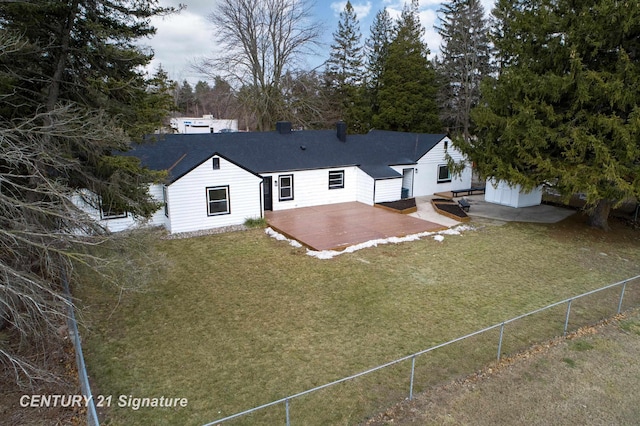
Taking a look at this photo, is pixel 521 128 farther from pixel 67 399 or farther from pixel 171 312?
pixel 67 399

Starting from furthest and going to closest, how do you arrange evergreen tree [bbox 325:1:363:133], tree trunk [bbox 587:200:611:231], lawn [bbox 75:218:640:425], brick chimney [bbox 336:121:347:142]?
evergreen tree [bbox 325:1:363:133] < brick chimney [bbox 336:121:347:142] < tree trunk [bbox 587:200:611:231] < lawn [bbox 75:218:640:425]

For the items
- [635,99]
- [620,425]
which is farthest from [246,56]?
[620,425]

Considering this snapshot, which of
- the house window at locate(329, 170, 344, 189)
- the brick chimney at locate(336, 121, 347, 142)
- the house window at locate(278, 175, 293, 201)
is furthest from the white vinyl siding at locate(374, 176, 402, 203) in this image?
the house window at locate(278, 175, 293, 201)

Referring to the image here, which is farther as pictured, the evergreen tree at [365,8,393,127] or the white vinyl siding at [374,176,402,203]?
the evergreen tree at [365,8,393,127]

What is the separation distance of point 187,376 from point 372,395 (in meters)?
Result: 3.43

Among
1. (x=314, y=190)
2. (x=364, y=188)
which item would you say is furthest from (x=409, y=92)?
(x=314, y=190)

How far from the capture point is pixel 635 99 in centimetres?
1361

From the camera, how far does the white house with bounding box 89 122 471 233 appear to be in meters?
16.3

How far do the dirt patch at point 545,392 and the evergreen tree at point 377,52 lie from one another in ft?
111

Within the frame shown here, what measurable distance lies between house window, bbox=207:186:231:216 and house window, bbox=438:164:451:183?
14042 mm

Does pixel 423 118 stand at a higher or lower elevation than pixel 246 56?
lower

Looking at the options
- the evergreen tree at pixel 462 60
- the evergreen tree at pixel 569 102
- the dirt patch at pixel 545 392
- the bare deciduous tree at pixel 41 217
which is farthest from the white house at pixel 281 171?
the evergreen tree at pixel 462 60

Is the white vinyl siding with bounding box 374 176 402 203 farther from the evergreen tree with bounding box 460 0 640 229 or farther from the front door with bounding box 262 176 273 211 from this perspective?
the front door with bounding box 262 176 273 211

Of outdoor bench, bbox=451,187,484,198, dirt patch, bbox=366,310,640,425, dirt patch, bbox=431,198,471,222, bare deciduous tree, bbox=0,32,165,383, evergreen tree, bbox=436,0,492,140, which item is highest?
evergreen tree, bbox=436,0,492,140
